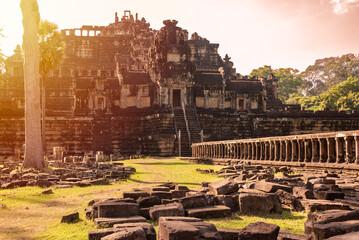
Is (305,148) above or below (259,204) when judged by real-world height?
above

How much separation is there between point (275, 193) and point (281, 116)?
3751cm

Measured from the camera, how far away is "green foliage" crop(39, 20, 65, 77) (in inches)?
1267

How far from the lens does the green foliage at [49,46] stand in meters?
32.2

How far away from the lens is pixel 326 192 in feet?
21.1

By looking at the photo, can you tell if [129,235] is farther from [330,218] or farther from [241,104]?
[241,104]

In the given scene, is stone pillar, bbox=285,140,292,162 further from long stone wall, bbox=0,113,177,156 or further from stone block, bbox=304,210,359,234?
long stone wall, bbox=0,113,177,156

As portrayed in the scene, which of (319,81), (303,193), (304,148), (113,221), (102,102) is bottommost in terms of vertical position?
(113,221)

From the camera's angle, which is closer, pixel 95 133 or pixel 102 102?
pixel 95 133

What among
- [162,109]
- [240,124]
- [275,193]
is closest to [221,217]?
[275,193]

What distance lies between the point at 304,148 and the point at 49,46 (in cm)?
2629

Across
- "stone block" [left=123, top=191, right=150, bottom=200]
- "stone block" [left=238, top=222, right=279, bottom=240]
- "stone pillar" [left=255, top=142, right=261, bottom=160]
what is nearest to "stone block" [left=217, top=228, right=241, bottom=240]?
"stone block" [left=238, top=222, right=279, bottom=240]

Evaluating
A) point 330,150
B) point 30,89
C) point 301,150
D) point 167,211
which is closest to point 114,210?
point 167,211

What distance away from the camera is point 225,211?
618 cm

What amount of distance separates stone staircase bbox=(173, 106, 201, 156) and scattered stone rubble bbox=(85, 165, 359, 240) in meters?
26.4
